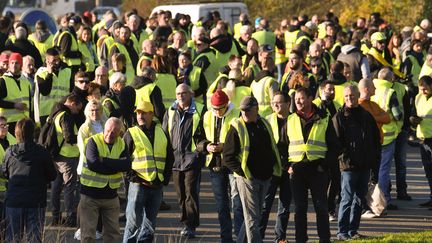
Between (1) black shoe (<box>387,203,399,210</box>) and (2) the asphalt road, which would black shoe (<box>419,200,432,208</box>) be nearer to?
(2) the asphalt road

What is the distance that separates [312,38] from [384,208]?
34.0 feet

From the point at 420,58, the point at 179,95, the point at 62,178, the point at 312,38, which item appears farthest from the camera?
the point at 312,38

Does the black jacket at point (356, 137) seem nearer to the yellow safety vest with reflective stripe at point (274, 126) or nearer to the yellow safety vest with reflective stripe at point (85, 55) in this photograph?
the yellow safety vest with reflective stripe at point (274, 126)

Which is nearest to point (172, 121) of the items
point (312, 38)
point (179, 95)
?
point (179, 95)

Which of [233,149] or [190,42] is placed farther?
[190,42]

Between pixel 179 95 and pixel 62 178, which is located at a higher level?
pixel 179 95

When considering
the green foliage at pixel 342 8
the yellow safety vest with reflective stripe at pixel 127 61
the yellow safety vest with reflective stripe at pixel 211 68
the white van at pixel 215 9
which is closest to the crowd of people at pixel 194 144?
the yellow safety vest with reflective stripe at pixel 127 61

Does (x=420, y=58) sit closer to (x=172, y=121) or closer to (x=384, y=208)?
Answer: (x=384, y=208)

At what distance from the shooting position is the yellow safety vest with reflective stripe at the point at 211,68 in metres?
21.7

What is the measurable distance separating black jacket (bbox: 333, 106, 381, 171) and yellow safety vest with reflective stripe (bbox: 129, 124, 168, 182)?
229cm

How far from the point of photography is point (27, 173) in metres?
13.7

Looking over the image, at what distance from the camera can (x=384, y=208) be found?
1723 cm

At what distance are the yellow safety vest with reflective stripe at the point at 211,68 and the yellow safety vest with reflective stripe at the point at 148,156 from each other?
7.36 metres

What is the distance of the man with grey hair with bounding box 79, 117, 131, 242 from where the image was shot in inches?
544
